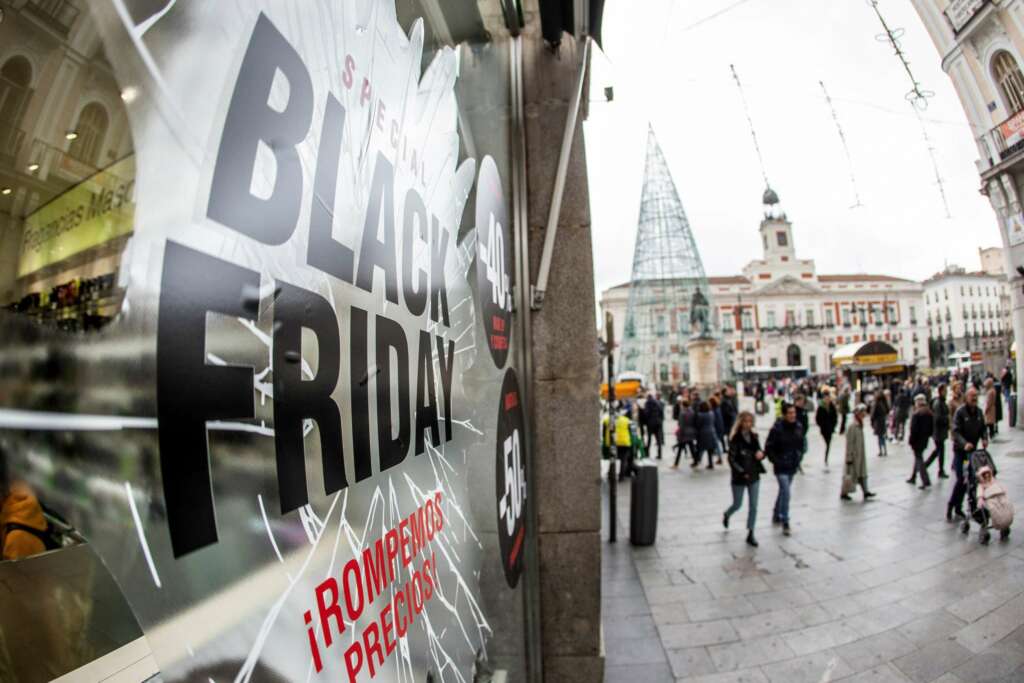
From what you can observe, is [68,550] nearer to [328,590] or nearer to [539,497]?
[328,590]

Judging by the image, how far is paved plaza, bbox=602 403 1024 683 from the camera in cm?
350

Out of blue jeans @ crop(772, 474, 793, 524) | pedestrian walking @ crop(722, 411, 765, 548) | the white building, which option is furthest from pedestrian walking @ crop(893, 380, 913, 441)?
the white building

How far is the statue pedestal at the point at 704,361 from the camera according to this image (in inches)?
929

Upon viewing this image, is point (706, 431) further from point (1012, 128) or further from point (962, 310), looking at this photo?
point (962, 310)

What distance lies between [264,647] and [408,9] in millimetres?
1350

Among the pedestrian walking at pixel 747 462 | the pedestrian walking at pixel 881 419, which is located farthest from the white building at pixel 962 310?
the pedestrian walking at pixel 747 462

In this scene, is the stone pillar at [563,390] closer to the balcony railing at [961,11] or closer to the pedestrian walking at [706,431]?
the pedestrian walking at [706,431]

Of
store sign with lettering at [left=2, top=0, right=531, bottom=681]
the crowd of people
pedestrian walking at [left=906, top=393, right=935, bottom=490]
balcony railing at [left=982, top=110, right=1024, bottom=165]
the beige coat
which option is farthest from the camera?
balcony railing at [left=982, top=110, right=1024, bottom=165]

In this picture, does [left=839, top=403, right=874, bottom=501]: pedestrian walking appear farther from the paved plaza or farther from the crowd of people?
the paved plaza

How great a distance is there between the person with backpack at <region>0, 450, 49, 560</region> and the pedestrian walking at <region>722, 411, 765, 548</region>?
21.1ft

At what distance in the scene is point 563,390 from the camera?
318 centimetres

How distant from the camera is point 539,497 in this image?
124 inches

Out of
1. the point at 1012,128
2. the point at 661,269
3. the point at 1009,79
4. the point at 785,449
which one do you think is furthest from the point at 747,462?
the point at 661,269

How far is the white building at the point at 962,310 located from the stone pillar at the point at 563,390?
68176 mm
